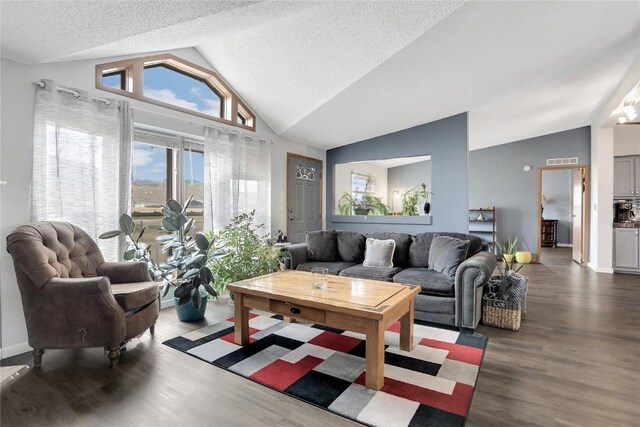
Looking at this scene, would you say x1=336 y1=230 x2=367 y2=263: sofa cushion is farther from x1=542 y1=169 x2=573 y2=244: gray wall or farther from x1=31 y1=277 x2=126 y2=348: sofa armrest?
x1=542 y1=169 x2=573 y2=244: gray wall

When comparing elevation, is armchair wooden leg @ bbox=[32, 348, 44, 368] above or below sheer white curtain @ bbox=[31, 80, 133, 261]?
below

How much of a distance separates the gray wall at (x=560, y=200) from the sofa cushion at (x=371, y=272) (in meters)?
8.83

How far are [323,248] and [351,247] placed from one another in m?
0.37

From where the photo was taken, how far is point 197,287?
3.19 metres

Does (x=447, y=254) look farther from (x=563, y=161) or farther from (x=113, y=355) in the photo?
(x=563, y=161)

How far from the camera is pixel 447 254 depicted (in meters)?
3.39

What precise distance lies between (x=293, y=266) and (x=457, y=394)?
2.54 meters

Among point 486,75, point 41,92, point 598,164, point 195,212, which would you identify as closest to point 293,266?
point 195,212

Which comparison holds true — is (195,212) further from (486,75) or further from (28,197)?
(486,75)

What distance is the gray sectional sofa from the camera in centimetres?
303

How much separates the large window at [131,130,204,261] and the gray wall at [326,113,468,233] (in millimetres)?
3175

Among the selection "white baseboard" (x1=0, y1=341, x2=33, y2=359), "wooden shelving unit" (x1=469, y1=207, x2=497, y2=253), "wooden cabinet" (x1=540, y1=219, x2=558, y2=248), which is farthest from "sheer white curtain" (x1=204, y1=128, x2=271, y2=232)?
"wooden cabinet" (x1=540, y1=219, x2=558, y2=248)

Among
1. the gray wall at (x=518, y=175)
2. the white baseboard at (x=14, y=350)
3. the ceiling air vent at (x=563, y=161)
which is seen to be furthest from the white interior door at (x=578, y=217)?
the white baseboard at (x=14, y=350)

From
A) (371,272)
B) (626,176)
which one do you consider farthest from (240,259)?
(626,176)
